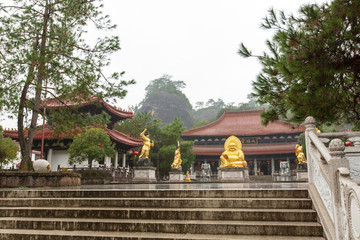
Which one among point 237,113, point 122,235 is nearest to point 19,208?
point 122,235

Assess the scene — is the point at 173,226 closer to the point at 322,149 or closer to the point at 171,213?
the point at 171,213

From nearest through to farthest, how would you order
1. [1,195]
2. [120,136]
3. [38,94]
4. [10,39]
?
[1,195] < [10,39] < [38,94] < [120,136]

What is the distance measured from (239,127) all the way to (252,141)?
7.69 ft

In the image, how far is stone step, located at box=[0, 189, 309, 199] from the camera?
475 centimetres

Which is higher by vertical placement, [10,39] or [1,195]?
[10,39]

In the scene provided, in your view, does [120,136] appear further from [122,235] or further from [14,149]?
[122,235]

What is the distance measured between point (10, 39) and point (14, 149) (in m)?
11.8

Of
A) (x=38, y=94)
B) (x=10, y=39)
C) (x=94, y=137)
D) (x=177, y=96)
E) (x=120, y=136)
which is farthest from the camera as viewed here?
(x=177, y=96)

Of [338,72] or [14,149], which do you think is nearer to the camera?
[338,72]

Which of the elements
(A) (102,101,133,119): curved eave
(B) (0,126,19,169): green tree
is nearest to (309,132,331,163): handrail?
(B) (0,126,19,169): green tree

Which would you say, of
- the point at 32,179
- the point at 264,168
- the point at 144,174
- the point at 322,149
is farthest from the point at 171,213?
the point at 264,168

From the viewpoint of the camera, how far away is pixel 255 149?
3161 centimetres

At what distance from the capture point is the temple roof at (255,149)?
30272 mm

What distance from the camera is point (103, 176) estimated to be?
18172 mm
